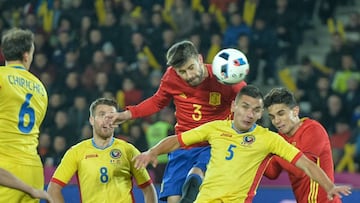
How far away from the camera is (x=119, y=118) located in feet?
23.0

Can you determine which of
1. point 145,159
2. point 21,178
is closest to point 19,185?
point 21,178

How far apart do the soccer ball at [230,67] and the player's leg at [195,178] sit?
62 cm

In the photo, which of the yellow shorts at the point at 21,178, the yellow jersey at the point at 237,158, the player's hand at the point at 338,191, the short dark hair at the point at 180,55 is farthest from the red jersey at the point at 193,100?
the player's hand at the point at 338,191

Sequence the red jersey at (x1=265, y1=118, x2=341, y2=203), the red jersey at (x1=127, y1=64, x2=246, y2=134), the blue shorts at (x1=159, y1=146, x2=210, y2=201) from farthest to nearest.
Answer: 1. the blue shorts at (x1=159, y1=146, x2=210, y2=201)
2. the red jersey at (x1=127, y1=64, x2=246, y2=134)
3. the red jersey at (x1=265, y1=118, x2=341, y2=203)

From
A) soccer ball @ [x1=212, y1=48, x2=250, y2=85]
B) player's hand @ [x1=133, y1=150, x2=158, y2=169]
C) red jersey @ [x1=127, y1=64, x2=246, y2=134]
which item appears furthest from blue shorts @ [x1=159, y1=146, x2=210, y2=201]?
player's hand @ [x1=133, y1=150, x2=158, y2=169]

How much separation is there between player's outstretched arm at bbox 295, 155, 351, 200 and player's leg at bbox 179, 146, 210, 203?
1.10m

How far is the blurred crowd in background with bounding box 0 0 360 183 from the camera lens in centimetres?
1142

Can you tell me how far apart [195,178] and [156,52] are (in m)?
5.83

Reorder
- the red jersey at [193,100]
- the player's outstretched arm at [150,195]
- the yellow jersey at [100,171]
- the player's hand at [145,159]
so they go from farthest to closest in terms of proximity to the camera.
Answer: the red jersey at [193,100]
the player's outstretched arm at [150,195]
the yellow jersey at [100,171]
the player's hand at [145,159]

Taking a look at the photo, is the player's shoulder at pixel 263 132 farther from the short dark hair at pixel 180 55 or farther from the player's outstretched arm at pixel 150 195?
the player's outstretched arm at pixel 150 195

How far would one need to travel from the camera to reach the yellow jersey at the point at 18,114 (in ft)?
20.1

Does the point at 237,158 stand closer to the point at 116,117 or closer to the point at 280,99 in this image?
the point at 280,99

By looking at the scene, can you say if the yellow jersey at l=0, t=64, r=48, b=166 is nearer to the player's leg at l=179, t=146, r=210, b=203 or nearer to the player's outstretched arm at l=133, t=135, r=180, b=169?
the player's outstretched arm at l=133, t=135, r=180, b=169

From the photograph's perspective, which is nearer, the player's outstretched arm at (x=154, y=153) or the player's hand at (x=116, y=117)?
the player's outstretched arm at (x=154, y=153)
